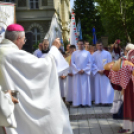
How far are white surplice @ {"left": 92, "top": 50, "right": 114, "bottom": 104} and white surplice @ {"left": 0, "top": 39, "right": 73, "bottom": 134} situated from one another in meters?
5.85

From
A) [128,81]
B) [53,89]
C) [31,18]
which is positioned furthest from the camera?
[31,18]

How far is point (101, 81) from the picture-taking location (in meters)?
10.1

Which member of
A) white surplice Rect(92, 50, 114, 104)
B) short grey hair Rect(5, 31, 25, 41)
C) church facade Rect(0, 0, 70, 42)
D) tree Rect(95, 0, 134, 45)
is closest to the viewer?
short grey hair Rect(5, 31, 25, 41)

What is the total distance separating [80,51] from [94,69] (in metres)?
0.74

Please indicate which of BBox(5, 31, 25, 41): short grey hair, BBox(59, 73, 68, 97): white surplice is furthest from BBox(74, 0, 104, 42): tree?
BBox(5, 31, 25, 41): short grey hair

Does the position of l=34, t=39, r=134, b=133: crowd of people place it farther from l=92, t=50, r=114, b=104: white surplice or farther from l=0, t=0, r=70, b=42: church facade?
l=0, t=0, r=70, b=42: church facade

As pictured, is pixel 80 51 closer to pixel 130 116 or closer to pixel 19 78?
pixel 130 116

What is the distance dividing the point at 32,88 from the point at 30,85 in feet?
0.16

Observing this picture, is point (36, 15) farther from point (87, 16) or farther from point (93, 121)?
point (93, 121)

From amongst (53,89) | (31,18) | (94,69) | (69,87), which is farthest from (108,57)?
(31,18)

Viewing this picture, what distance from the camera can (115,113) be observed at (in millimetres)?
6645

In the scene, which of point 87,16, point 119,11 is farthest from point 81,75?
point 87,16

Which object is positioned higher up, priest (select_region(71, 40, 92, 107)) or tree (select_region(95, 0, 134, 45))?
tree (select_region(95, 0, 134, 45))

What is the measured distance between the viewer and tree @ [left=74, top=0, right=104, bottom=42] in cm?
4358
